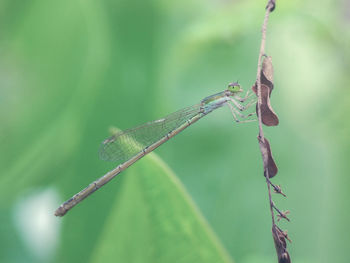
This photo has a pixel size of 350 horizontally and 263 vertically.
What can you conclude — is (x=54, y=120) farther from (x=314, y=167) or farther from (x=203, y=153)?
(x=314, y=167)

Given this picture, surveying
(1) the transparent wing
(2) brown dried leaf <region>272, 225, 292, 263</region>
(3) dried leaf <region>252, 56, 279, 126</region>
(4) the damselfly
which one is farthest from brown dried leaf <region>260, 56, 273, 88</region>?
(1) the transparent wing

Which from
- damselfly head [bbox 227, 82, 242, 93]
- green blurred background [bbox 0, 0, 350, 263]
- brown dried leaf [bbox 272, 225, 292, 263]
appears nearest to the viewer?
brown dried leaf [bbox 272, 225, 292, 263]

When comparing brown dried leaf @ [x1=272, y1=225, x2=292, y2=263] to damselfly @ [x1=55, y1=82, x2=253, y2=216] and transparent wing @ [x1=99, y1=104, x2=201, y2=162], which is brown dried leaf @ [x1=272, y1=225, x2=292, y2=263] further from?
transparent wing @ [x1=99, y1=104, x2=201, y2=162]

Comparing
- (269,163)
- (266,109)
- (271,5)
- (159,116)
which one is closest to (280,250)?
(269,163)

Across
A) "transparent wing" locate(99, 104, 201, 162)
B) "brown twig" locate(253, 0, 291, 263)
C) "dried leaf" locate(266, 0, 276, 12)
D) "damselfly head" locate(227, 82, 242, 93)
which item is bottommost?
"brown twig" locate(253, 0, 291, 263)

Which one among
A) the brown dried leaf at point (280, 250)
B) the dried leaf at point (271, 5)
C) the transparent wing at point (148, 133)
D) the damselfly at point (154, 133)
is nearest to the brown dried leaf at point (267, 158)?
the brown dried leaf at point (280, 250)

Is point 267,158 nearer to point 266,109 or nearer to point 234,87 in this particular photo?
point 266,109
